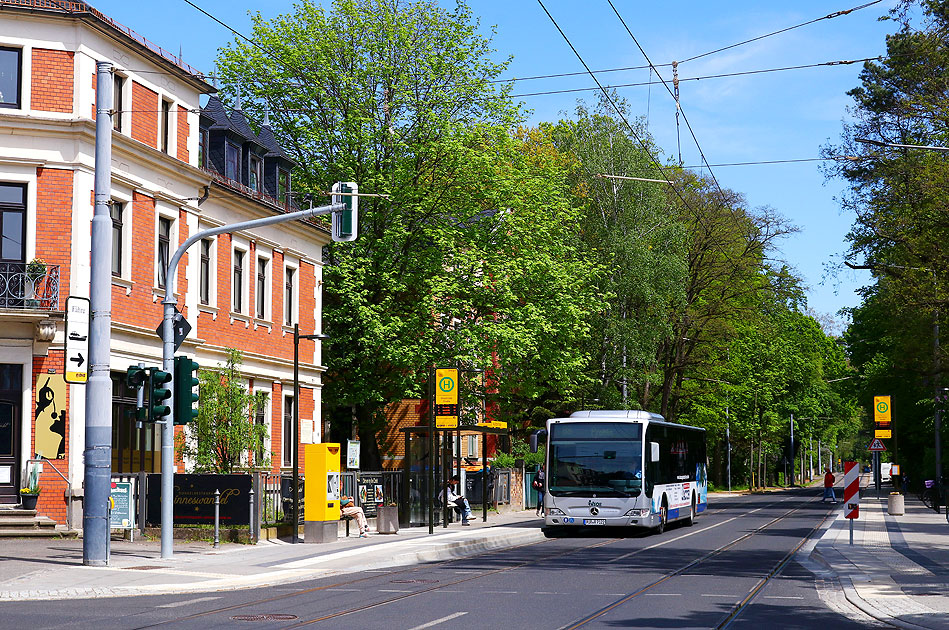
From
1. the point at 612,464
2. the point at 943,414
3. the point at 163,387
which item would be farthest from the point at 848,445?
the point at 163,387

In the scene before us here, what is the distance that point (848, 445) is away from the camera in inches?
6727

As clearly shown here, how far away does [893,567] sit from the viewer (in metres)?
21.0

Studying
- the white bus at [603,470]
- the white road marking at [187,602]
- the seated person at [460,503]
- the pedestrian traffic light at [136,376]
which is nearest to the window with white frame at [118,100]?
the pedestrian traffic light at [136,376]

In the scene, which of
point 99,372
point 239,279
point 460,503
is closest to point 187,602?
point 99,372

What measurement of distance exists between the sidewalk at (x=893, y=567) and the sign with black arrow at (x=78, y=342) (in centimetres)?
1248

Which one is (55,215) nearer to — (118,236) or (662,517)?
(118,236)

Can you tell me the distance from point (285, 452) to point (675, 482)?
12748mm

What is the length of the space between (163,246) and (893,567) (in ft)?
64.9

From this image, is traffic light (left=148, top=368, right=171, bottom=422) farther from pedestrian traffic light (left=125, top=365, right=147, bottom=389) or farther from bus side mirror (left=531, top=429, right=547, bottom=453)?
bus side mirror (left=531, top=429, right=547, bottom=453)

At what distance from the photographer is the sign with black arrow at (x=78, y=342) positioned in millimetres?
19562

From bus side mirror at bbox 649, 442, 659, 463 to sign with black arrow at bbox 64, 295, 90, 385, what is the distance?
15.5 m

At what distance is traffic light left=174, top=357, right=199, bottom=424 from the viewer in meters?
20.6

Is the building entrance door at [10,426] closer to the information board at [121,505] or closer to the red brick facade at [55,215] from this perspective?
the red brick facade at [55,215]

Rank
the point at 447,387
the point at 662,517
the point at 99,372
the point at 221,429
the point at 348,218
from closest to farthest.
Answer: the point at 348,218 → the point at 99,372 → the point at 221,429 → the point at 447,387 → the point at 662,517
